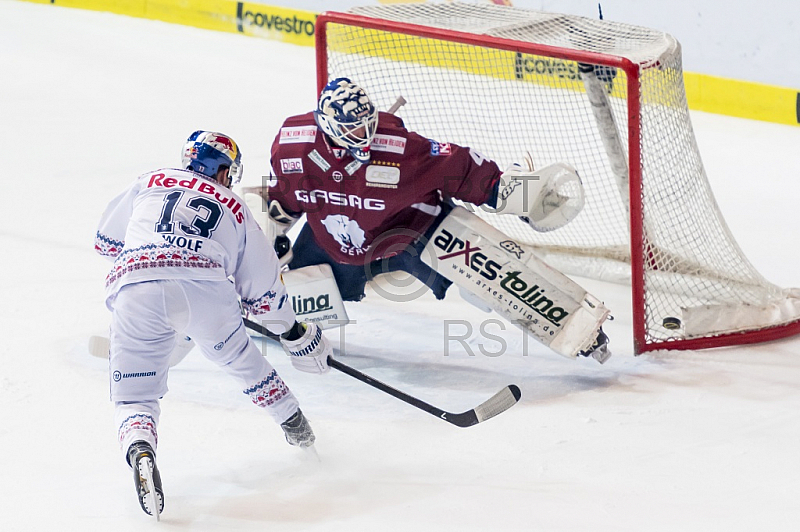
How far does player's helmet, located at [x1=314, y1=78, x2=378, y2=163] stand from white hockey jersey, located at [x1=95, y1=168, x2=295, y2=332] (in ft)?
1.98

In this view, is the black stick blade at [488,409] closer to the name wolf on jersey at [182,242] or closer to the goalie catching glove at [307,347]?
the goalie catching glove at [307,347]

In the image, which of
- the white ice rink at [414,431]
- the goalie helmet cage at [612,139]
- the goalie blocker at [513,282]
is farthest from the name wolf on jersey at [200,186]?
the goalie helmet cage at [612,139]

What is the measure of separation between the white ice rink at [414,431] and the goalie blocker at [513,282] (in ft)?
0.66

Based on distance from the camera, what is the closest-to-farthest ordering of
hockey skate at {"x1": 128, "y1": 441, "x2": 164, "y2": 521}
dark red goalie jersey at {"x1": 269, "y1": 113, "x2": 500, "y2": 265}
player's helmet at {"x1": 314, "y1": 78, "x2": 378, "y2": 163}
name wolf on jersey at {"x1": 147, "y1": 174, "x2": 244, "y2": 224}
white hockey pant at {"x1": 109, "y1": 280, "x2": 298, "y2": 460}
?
hockey skate at {"x1": 128, "y1": 441, "x2": 164, "y2": 521}
white hockey pant at {"x1": 109, "y1": 280, "x2": 298, "y2": 460}
name wolf on jersey at {"x1": 147, "y1": 174, "x2": 244, "y2": 224}
player's helmet at {"x1": 314, "y1": 78, "x2": 378, "y2": 163}
dark red goalie jersey at {"x1": 269, "y1": 113, "x2": 500, "y2": 265}

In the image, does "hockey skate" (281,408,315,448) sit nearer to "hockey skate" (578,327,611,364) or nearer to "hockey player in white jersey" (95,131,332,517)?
"hockey player in white jersey" (95,131,332,517)

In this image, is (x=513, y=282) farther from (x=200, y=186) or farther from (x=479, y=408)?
(x=200, y=186)

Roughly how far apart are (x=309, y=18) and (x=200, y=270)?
585 centimetres

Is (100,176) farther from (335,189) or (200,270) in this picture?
(200,270)

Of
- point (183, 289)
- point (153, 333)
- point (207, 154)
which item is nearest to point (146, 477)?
point (153, 333)

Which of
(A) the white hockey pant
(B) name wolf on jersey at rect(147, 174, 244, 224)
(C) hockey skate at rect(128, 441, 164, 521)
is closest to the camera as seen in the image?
(C) hockey skate at rect(128, 441, 164, 521)

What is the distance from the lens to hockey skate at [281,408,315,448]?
3.21 metres

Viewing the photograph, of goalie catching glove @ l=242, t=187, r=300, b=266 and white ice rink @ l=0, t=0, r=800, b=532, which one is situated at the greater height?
goalie catching glove @ l=242, t=187, r=300, b=266

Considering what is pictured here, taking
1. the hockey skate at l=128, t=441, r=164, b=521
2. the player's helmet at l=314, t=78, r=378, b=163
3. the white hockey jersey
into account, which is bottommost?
the hockey skate at l=128, t=441, r=164, b=521

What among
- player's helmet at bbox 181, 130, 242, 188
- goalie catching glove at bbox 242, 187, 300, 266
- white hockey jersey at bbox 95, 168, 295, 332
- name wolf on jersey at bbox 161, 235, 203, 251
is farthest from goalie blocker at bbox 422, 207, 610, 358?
name wolf on jersey at bbox 161, 235, 203, 251
